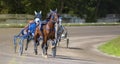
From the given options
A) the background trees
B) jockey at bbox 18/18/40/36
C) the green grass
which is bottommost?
the background trees

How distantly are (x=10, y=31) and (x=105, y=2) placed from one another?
3795 centimetres

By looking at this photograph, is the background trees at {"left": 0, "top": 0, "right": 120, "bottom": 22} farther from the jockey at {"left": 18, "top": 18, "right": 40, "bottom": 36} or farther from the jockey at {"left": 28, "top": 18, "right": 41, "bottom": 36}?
the jockey at {"left": 28, "top": 18, "right": 41, "bottom": 36}

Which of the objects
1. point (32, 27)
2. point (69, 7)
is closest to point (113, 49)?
point (32, 27)

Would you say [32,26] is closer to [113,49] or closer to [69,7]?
[113,49]

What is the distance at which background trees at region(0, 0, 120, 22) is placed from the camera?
64500 mm

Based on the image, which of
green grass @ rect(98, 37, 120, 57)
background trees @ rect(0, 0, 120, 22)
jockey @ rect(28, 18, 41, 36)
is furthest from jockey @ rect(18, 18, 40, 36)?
background trees @ rect(0, 0, 120, 22)

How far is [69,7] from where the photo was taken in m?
70.0

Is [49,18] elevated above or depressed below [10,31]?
above

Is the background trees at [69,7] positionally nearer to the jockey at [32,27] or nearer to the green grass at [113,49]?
the green grass at [113,49]

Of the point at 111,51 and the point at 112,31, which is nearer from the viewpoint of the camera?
the point at 111,51

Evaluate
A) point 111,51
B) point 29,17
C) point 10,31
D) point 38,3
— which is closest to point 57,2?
point 38,3

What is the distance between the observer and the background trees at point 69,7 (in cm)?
6450

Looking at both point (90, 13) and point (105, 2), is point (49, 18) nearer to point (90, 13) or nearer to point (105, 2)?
point (90, 13)

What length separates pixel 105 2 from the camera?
7812 cm
